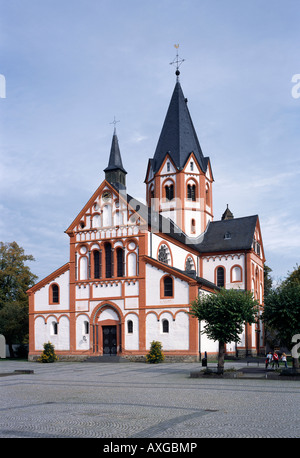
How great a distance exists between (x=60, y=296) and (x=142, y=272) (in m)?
8.68

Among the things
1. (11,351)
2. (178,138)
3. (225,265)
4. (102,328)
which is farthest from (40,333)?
(178,138)

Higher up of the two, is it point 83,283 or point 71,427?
point 83,283

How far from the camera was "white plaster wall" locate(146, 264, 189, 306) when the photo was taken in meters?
41.5

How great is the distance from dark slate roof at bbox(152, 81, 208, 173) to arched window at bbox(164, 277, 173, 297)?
17.1m

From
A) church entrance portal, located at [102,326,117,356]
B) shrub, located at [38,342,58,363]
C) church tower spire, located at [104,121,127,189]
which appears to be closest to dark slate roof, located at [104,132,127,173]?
church tower spire, located at [104,121,127,189]

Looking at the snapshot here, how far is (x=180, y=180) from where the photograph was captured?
55688 millimetres

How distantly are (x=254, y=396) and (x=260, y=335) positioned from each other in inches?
1479

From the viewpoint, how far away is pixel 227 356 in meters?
46.3

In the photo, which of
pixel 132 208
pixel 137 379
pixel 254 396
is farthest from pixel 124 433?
pixel 132 208

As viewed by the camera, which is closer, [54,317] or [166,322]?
[166,322]

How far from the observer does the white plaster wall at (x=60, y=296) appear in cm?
4669

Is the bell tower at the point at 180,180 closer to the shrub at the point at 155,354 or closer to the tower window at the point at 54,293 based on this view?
the tower window at the point at 54,293

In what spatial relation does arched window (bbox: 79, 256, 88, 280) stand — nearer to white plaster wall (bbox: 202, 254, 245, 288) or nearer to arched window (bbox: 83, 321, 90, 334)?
arched window (bbox: 83, 321, 90, 334)
